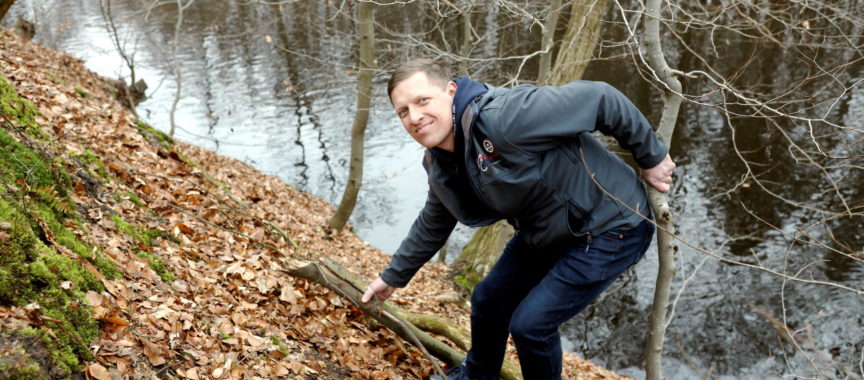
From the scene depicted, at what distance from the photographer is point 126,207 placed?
14.9 feet

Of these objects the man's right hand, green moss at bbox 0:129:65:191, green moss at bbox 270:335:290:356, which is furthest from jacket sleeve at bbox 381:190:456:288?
green moss at bbox 0:129:65:191

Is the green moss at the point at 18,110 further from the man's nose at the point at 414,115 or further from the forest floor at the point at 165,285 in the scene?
the man's nose at the point at 414,115

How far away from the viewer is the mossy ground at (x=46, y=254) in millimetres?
2736

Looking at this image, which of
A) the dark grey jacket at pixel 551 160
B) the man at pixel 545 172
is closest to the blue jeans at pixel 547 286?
the man at pixel 545 172

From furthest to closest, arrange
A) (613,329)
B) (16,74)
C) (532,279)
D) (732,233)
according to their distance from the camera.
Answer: (732,233), (613,329), (16,74), (532,279)

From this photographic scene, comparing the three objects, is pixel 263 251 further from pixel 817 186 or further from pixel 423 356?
pixel 817 186

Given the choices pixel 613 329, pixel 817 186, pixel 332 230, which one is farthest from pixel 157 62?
pixel 817 186

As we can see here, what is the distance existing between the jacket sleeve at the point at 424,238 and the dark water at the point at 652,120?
1.85 m

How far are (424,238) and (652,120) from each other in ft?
43.9

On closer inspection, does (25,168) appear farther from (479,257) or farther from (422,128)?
(479,257)

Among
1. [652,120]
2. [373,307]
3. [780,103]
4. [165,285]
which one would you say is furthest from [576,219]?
[652,120]

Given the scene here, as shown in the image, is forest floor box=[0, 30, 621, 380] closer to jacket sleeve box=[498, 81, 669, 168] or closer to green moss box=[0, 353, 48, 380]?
green moss box=[0, 353, 48, 380]

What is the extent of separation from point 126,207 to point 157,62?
19.2 m

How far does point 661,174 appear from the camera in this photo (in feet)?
11.2
